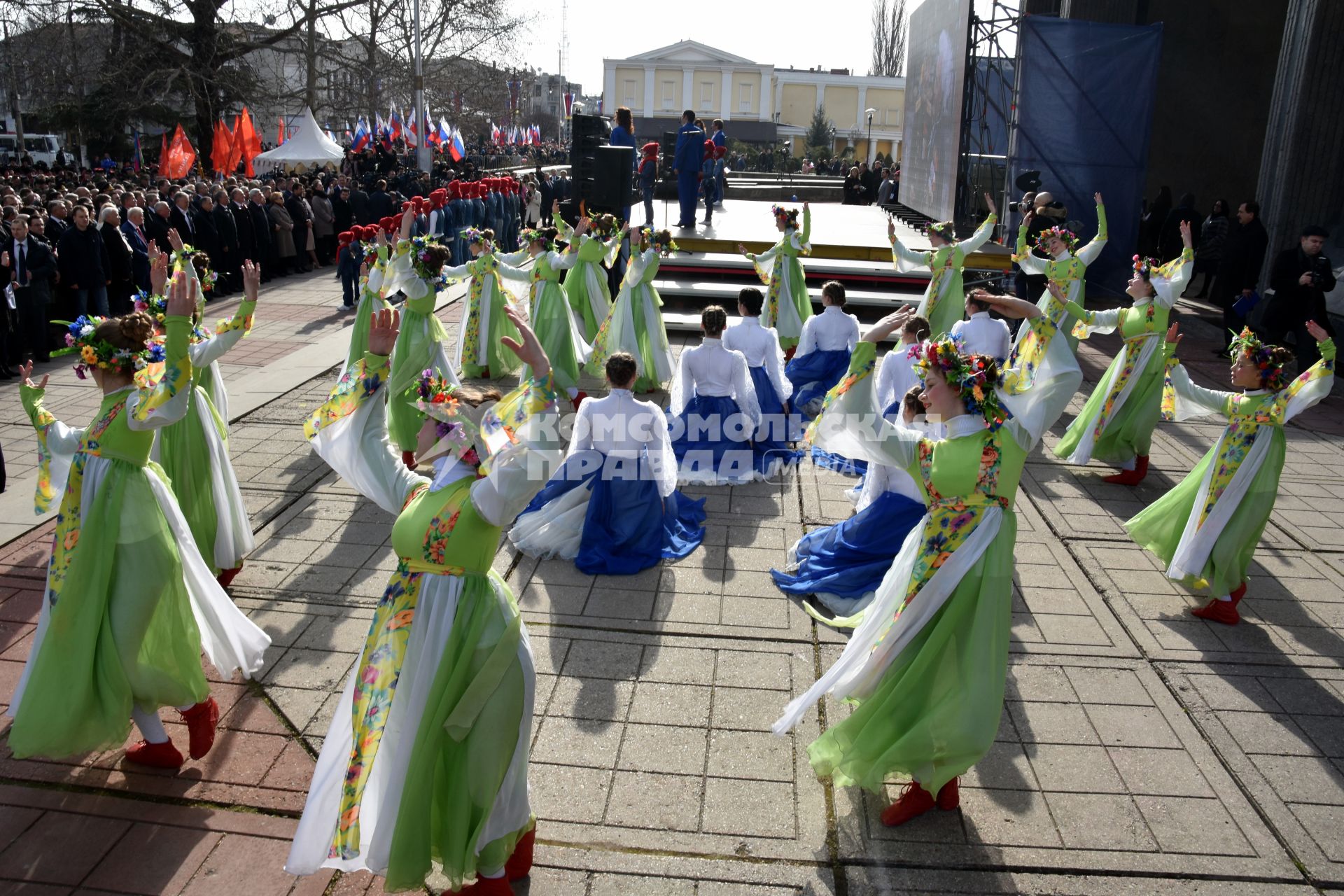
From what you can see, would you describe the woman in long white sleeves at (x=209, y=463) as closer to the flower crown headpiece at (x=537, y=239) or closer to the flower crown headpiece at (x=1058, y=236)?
the flower crown headpiece at (x=537, y=239)

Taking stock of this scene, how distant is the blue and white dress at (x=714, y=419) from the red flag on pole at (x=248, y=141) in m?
18.8

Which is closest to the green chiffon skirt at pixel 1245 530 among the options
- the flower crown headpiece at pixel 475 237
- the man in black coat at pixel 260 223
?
the flower crown headpiece at pixel 475 237

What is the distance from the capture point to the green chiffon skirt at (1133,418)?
822 cm

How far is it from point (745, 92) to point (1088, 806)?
80.1 metres

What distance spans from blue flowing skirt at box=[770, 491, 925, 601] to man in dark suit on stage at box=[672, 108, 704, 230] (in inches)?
494

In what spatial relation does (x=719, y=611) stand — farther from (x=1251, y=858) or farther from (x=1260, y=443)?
(x=1260, y=443)

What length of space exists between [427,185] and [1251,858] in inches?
908

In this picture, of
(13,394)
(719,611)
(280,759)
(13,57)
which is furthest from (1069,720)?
(13,57)

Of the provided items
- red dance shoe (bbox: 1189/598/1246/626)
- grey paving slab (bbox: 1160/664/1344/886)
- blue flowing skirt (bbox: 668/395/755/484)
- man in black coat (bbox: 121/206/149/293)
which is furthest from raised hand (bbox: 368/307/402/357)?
man in black coat (bbox: 121/206/149/293)

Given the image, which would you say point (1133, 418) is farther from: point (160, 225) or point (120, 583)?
point (160, 225)

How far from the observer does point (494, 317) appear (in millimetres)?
10727

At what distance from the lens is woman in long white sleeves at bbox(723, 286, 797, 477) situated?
28.7ft

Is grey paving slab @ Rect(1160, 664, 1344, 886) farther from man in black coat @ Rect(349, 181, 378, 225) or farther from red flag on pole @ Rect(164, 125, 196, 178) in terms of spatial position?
red flag on pole @ Rect(164, 125, 196, 178)

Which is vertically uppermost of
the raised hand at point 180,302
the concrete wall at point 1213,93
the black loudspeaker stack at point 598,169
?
the concrete wall at point 1213,93
